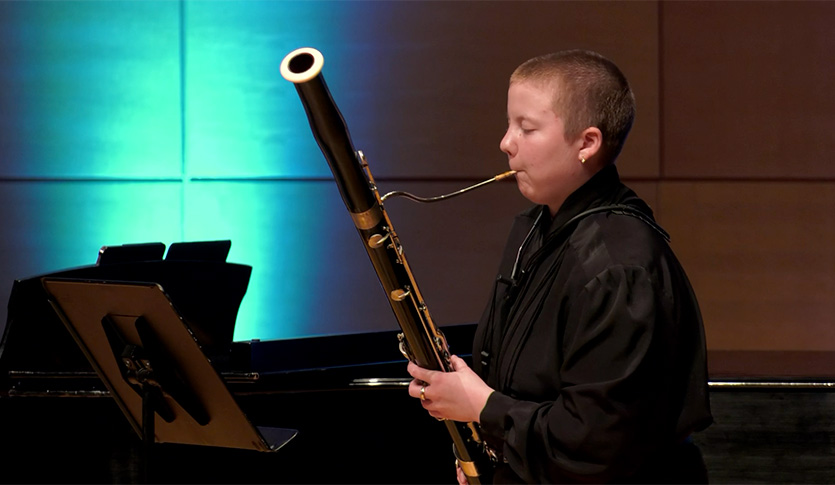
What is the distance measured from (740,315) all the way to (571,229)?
8.80ft

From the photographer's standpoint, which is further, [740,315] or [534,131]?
[740,315]

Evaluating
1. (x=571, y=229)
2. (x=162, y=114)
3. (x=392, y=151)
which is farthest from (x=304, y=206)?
(x=571, y=229)

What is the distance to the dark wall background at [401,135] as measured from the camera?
3475mm

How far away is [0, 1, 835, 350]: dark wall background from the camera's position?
3.47 m

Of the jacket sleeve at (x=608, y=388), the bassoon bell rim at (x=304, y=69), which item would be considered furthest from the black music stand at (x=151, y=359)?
the jacket sleeve at (x=608, y=388)

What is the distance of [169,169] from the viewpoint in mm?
3506

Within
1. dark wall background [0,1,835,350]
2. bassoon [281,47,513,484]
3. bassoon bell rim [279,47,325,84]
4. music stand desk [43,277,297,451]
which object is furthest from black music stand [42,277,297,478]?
dark wall background [0,1,835,350]

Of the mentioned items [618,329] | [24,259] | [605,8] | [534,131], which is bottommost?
[24,259]

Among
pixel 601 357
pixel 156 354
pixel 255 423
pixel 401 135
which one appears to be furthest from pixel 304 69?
pixel 401 135

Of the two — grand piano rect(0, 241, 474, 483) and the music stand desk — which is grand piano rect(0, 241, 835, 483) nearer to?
grand piano rect(0, 241, 474, 483)

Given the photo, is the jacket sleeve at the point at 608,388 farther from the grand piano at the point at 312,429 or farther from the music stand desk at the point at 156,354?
the grand piano at the point at 312,429

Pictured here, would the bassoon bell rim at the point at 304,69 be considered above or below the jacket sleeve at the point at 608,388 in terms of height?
above

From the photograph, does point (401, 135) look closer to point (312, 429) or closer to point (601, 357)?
point (312, 429)

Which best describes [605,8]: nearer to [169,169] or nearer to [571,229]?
[169,169]
